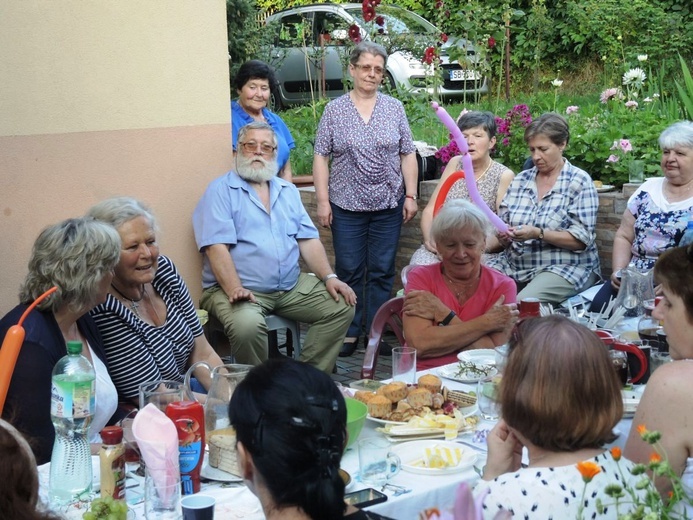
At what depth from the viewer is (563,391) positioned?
2.22 metres

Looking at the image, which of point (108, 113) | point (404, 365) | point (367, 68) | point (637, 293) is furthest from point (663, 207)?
point (108, 113)

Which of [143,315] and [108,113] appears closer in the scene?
[143,315]

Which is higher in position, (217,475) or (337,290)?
(217,475)

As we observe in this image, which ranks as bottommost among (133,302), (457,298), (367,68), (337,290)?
(337,290)

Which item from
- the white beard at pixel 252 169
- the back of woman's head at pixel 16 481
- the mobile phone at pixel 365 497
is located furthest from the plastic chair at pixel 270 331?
the back of woman's head at pixel 16 481

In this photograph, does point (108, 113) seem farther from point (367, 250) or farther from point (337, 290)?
point (367, 250)

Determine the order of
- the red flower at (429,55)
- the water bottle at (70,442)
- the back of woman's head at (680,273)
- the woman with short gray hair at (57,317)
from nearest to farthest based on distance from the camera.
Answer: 1. the water bottle at (70,442)
2. the back of woman's head at (680,273)
3. the woman with short gray hair at (57,317)
4. the red flower at (429,55)

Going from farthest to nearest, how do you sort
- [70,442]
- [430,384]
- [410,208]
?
[410,208]
[430,384]
[70,442]

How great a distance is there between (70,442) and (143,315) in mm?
1428

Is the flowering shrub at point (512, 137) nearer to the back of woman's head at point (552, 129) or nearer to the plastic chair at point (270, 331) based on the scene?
the back of woman's head at point (552, 129)

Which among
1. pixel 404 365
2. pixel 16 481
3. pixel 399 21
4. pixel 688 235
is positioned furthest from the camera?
pixel 399 21

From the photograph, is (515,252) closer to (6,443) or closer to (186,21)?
(186,21)

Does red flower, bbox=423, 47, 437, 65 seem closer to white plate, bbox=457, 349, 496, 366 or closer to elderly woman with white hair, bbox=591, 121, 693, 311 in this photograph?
elderly woman with white hair, bbox=591, 121, 693, 311

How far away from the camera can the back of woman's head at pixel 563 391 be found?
222cm
